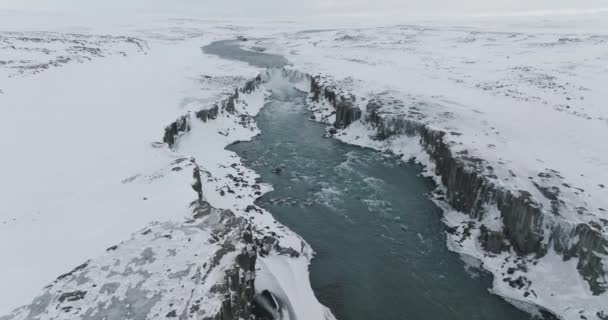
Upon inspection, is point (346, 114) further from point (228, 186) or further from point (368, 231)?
point (368, 231)

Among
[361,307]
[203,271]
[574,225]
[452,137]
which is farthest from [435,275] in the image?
[452,137]

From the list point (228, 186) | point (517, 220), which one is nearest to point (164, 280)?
point (228, 186)

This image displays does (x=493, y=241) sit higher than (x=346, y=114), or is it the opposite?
(x=346, y=114)

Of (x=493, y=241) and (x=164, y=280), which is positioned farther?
(x=493, y=241)

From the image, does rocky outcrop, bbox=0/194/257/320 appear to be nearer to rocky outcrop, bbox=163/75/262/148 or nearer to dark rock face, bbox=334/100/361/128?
rocky outcrop, bbox=163/75/262/148

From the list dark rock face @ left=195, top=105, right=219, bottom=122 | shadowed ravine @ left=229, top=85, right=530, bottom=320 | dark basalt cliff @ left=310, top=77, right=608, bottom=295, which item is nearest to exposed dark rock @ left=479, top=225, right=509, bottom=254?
dark basalt cliff @ left=310, top=77, right=608, bottom=295

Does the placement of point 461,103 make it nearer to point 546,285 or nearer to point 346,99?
point 346,99
